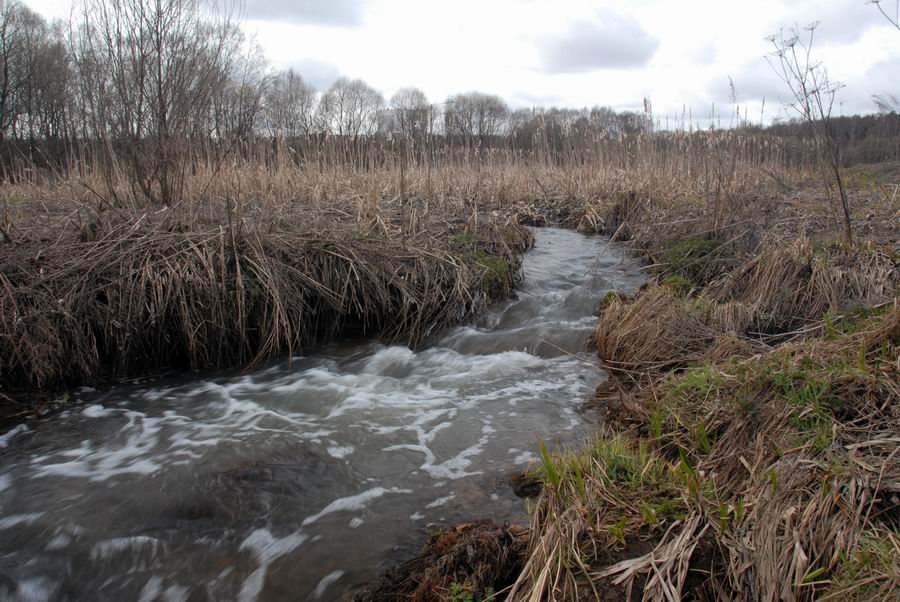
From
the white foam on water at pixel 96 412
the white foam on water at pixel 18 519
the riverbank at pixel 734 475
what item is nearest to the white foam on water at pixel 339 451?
the riverbank at pixel 734 475

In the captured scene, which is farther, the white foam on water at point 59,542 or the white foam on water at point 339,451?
the white foam on water at point 339,451

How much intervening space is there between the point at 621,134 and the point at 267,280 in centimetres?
944

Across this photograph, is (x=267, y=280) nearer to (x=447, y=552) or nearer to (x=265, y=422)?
(x=265, y=422)

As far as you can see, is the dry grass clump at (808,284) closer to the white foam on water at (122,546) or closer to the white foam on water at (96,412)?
the white foam on water at (122,546)

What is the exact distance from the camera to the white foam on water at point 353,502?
2.74m

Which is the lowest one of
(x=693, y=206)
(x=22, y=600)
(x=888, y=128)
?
(x=22, y=600)

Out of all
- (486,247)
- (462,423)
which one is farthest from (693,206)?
(462,423)

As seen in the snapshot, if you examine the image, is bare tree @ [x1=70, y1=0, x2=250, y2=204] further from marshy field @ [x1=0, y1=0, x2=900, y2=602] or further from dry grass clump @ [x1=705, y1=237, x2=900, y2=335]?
dry grass clump @ [x1=705, y1=237, x2=900, y2=335]

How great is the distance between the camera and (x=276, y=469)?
3102mm

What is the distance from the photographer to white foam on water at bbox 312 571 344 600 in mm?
2230

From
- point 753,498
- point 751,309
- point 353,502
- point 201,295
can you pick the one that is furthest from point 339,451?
point 751,309

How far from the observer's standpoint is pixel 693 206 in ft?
26.0

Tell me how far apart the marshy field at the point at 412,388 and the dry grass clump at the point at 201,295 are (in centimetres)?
3

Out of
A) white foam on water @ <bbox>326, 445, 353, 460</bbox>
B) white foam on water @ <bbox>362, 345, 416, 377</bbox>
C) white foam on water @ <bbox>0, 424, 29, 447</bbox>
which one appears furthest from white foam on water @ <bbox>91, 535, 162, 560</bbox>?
white foam on water @ <bbox>362, 345, 416, 377</bbox>
